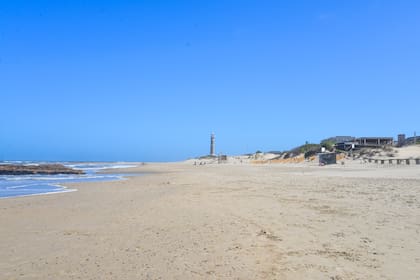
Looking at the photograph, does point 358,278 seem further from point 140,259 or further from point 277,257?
point 140,259

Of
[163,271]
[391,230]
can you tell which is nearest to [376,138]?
[391,230]

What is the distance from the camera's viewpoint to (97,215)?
32.9ft

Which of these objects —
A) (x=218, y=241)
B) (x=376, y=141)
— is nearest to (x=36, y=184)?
(x=218, y=241)

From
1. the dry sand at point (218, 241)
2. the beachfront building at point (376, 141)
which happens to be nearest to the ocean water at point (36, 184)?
the dry sand at point (218, 241)

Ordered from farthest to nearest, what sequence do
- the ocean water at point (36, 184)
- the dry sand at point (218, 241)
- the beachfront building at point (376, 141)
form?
1. the beachfront building at point (376, 141)
2. the ocean water at point (36, 184)
3. the dry sand at point (218, 241)

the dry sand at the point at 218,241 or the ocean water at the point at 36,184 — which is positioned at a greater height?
the ocean water at the point at 36,184

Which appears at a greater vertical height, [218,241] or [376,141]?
[376,141]

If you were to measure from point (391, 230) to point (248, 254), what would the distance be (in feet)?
10.2

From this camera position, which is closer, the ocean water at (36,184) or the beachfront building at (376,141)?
the ocean water at (36,184)

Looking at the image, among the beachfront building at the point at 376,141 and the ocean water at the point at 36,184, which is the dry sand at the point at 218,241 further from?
the beachfront building at the point at 376,141

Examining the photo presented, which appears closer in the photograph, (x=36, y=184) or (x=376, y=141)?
(x=36, y=184)

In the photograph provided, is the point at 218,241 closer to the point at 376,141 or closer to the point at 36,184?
the point at 36,184

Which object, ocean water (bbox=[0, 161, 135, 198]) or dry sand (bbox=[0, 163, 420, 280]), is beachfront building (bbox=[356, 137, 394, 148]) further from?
dry sand (bbox=[0, 163, 420, 280])

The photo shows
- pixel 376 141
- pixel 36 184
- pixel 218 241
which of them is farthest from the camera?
pixel 376 141
